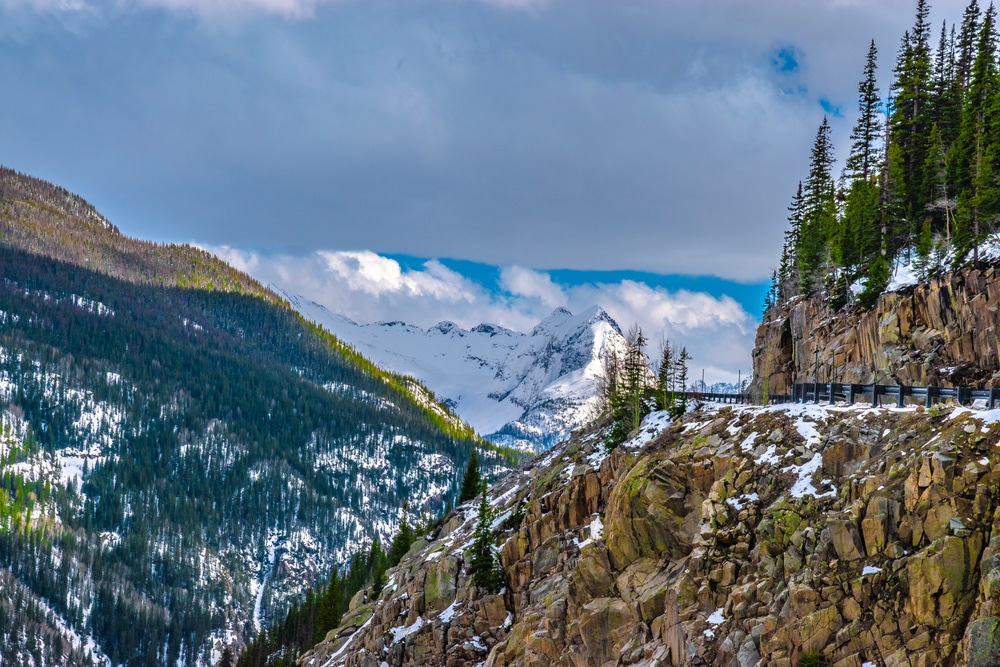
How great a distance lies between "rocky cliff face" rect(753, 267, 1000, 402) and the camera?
4112 centimetres

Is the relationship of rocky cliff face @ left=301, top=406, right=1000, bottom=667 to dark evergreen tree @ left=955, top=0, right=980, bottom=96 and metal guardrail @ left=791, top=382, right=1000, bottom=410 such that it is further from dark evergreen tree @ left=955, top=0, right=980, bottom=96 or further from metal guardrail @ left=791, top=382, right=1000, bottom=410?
dark evergreen tree @ left=955, top=0, right=980, bottom=96

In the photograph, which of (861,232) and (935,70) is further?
(935,70)

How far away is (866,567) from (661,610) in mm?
9647

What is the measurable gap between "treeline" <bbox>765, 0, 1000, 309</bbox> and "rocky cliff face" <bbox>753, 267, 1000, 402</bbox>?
5.81 ft

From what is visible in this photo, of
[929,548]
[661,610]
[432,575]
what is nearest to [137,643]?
[432,575]

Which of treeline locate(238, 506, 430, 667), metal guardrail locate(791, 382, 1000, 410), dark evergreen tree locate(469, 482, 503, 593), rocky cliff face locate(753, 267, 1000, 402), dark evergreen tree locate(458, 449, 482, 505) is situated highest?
rocky cliff face locate(753, 267, 1000, 402)

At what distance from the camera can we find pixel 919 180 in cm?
6238

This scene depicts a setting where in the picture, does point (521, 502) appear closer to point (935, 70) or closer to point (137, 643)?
point (935, 70)

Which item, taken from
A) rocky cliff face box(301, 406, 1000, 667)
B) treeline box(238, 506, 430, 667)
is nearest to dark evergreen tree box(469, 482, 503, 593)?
rocky cliff face box(301, 406, 1000, 667)

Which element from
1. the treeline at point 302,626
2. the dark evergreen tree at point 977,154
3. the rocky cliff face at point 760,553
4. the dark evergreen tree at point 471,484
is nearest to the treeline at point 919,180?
the dark evergreen tree at point 977,154

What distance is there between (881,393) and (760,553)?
914 centimetres

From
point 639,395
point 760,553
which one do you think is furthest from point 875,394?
point 639,395

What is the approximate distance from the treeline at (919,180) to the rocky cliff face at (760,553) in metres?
19.0

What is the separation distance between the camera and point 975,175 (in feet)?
182
